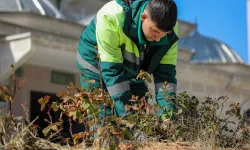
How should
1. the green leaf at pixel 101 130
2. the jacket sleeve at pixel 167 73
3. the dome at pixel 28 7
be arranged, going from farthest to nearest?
the dome at pixel 28 7 → the jacket sleeve at pixel 167 73 → the green leaf at pixel 101 130

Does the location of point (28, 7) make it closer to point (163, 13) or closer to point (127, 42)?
point (127, 42)

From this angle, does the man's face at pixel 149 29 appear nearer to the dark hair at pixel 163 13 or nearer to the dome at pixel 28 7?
the dark hair at pixel 163 13

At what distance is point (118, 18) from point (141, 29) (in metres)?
0.16

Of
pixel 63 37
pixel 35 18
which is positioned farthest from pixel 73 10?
pixel 63 37

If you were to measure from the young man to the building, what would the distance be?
5892mm

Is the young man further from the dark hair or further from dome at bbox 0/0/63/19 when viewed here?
dome at bbox 0/0/63/19

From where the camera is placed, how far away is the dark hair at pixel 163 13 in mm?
2941

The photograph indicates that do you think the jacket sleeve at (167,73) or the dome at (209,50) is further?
the dome at (209,50)

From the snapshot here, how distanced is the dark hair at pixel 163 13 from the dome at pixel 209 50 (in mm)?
16635

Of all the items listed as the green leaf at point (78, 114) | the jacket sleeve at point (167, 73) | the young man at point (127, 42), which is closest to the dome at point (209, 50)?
the jacket sleeve at point (167, 73)

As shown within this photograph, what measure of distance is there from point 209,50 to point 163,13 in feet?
59.0

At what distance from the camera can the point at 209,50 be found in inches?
812

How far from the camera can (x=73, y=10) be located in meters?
14.3

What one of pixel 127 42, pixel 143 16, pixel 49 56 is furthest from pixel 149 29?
pixel 49 56
